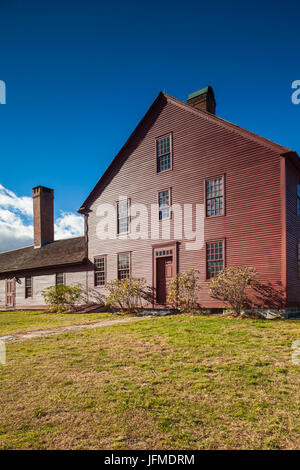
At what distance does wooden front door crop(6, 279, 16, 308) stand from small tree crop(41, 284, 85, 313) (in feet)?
24.2

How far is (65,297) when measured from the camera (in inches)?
833

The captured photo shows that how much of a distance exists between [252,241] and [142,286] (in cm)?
639

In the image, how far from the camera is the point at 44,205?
2900 centimetres

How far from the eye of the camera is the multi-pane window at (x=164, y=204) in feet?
55.3

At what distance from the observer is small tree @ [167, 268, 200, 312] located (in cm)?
1496

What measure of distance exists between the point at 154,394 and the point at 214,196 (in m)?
11.3

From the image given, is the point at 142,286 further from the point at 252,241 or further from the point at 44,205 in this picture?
the point at 44,205

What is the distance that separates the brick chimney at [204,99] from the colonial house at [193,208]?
55 mm

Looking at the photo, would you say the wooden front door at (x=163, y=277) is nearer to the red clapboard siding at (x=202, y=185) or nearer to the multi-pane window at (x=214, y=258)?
the red clapboard siding at (x=202, y=185)

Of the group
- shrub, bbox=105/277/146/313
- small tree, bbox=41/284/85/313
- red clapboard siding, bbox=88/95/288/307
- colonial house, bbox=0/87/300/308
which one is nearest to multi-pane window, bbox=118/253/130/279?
colonial house, bbox=0/87/300/308

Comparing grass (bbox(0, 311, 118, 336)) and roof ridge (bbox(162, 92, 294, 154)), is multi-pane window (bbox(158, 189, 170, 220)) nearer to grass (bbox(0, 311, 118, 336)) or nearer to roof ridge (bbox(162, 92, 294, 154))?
roof ridge (bbox(162, 92, 294, 154))

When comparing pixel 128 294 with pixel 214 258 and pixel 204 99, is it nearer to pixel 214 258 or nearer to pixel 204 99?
pixel 214 258

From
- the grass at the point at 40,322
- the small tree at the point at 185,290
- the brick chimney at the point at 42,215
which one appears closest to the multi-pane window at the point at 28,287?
the brick chimney at the point at 42,215
